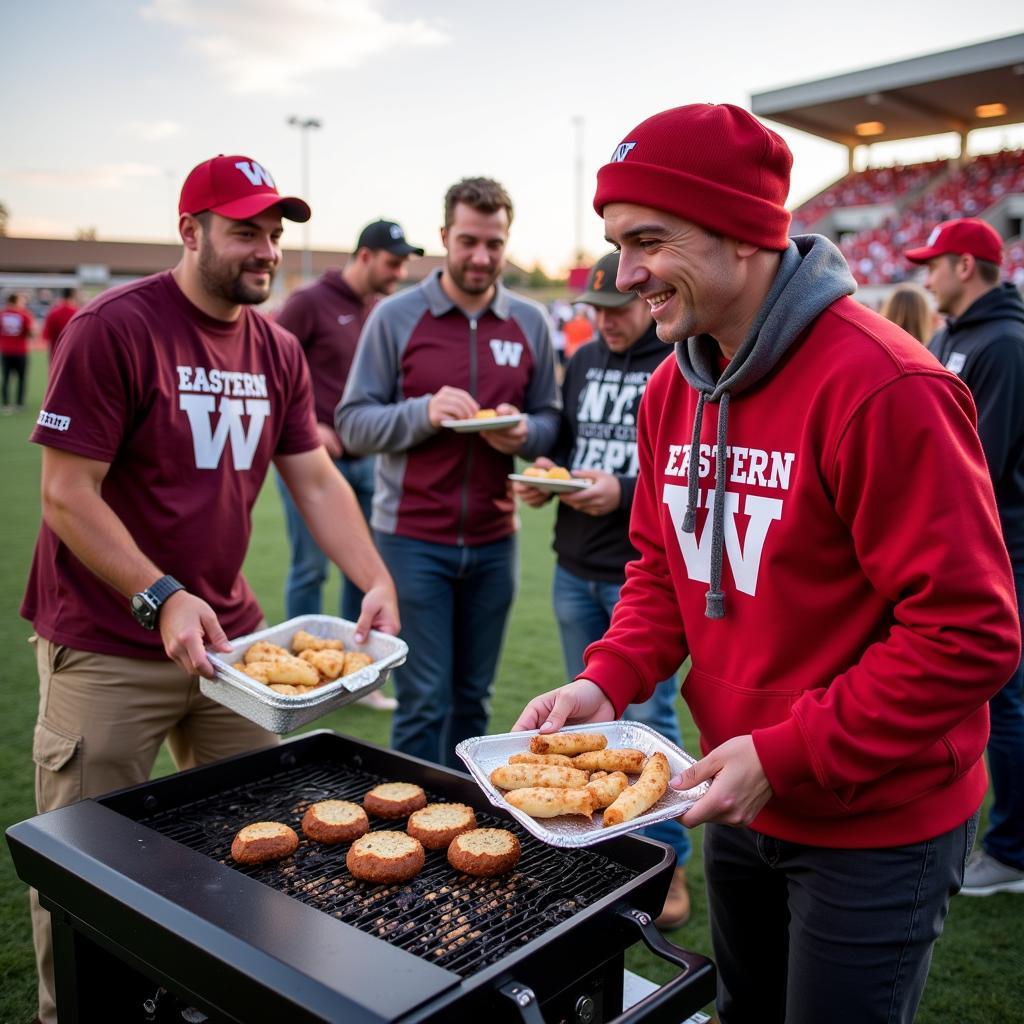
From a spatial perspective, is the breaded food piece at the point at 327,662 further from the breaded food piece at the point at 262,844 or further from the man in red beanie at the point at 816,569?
the man in red beanie at the point at 816,569

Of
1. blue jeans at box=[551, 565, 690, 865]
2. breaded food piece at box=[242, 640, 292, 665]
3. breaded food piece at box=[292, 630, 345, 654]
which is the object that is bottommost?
blue jeans at box=[551, 565, 690, 865]

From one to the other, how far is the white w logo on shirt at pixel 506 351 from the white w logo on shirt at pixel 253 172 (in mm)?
1406

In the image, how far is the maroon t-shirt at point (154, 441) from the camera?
2.51m

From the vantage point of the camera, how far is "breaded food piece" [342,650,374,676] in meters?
2.45

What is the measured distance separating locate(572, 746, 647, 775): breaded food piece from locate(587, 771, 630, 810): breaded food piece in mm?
38

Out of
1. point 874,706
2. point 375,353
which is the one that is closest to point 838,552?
point 874,706

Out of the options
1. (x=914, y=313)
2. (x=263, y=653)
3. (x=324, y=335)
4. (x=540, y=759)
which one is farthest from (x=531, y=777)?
(x=324, y=335)

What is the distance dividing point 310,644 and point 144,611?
0.44 meters

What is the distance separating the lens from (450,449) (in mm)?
3918

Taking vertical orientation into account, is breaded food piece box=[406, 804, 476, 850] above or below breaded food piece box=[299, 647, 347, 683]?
below

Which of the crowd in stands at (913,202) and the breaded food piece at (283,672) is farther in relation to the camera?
the crowd in stands at (913,202)

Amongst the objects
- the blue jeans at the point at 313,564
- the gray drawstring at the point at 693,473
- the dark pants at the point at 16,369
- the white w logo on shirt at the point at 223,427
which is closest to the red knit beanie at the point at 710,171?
the gray drawstring at the point at 693,473

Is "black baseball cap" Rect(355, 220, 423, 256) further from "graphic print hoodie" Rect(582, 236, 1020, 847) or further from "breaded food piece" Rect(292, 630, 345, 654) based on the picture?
"graphic print hoodie" Rect(582, 236, 1020, 847)

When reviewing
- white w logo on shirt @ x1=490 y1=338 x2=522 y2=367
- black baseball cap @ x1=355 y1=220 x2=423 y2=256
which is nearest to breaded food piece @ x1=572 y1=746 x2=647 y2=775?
white w logo on shirt @ x1=490 y1=338 x2=522 y2=367
